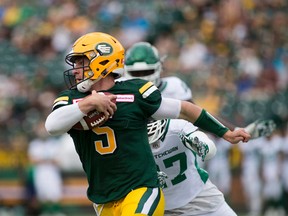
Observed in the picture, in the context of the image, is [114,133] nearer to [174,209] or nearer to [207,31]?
[174,209]

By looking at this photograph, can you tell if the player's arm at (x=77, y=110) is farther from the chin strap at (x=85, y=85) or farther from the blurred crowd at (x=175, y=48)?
the blurred crowd at (x=175, y=48)

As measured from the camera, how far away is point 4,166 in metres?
13.9

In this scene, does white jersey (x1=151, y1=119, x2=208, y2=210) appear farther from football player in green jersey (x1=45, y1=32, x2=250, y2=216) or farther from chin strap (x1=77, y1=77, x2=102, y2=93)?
chin strap (x1=77, y1=77, x2=102, y2=93)

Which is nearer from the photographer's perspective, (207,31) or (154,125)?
(154,125)

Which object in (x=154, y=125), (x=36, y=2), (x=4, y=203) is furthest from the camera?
(x=36, y=2)

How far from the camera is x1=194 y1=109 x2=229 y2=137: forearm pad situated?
215 inches

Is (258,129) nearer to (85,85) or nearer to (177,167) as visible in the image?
(177,167)

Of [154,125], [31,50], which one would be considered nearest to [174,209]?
[154,125]

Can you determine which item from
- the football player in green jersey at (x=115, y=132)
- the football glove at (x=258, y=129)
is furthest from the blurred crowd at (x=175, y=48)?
the football player in green jersey at (x=115, y=132)

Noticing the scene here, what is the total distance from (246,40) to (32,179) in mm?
4763

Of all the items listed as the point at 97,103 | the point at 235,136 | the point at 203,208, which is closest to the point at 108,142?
the point at 97,103

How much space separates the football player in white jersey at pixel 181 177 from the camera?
601 centimetres

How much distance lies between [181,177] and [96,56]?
54.4 inches

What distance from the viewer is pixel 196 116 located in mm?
5449
